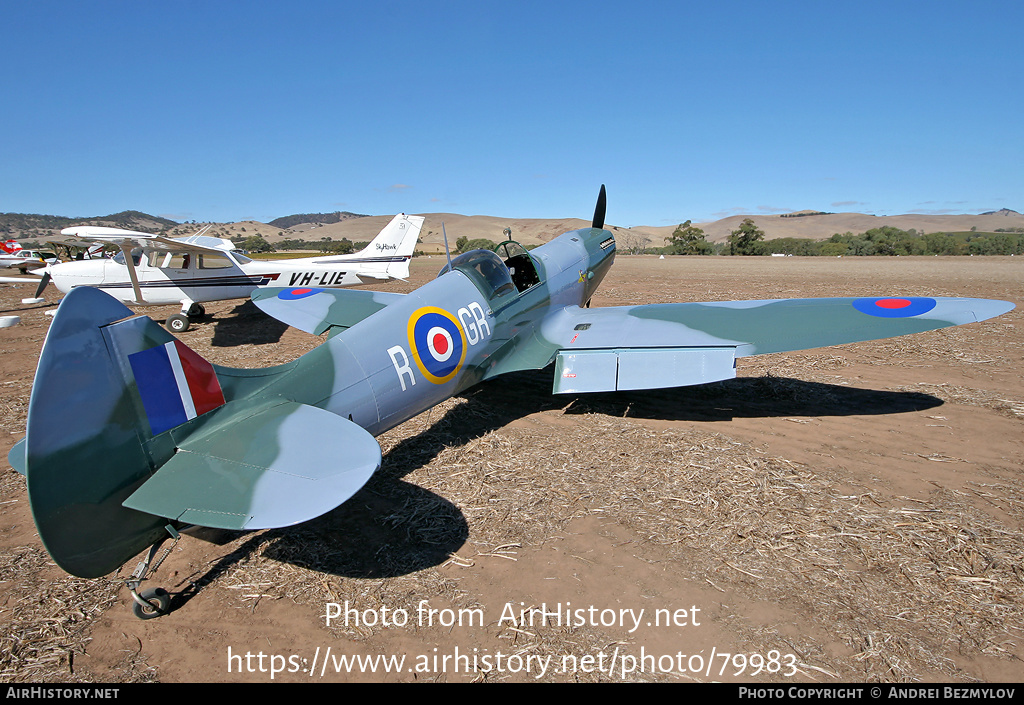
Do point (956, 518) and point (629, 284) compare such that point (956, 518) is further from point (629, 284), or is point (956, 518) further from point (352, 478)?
point (629, 284)

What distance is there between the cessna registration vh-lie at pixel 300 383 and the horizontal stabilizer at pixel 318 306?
2.49m

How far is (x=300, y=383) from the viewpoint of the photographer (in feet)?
12.6

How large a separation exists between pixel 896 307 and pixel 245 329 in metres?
13.0

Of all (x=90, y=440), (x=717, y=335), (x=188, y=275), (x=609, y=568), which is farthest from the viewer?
(x=188, y=275)

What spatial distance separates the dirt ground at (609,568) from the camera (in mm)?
2682

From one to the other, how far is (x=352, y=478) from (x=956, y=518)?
4.38 metres

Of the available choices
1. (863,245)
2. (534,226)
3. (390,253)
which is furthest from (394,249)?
(534,226)

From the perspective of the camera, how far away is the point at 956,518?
3.75 m

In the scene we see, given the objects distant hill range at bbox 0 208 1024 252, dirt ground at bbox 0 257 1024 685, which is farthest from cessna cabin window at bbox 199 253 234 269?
distant hill range at bbox 0 208 1024 252

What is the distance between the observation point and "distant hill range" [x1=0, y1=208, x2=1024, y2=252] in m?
98.1

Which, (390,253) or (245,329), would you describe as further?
(390,253)

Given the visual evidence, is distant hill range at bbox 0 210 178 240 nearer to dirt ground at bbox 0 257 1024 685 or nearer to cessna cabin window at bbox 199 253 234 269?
cessna cabin window at bbox 199 253 234 269

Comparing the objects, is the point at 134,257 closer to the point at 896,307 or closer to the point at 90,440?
the point at 90,440
